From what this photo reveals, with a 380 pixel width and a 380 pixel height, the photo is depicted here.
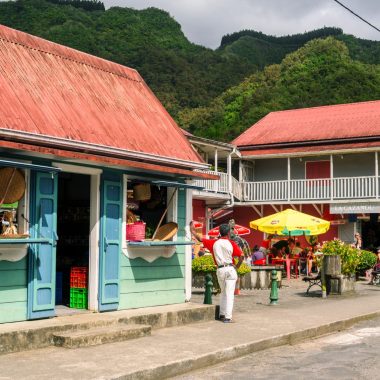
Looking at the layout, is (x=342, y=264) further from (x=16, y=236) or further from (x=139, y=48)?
(x=139, y=48)

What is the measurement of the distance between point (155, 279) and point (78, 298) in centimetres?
147

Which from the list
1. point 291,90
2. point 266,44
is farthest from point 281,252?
point 266,44

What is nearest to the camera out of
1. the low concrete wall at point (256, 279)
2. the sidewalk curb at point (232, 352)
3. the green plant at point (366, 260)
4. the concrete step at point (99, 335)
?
the sidewalk curb at point (232, 352)

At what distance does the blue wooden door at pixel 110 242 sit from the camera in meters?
10.8

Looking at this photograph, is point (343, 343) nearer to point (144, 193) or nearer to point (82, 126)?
point (144, 193)

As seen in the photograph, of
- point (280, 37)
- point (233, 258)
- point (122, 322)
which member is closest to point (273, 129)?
point (233, 258)

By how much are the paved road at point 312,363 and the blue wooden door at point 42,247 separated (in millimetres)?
2533

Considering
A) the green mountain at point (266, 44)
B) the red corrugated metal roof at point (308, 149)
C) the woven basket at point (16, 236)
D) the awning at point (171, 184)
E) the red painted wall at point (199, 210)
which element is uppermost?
the green mountain at point (266, 44)

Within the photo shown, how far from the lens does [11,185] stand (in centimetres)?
941

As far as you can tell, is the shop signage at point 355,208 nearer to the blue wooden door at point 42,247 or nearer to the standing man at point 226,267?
the standing man at point 226,267

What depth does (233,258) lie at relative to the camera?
1198 cm

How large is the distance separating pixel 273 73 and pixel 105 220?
50470 millimetres

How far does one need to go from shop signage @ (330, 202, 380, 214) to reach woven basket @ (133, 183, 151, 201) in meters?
18.8

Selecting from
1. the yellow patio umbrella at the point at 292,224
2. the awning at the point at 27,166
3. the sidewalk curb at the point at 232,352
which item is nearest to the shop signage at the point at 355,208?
the yellow patio umbrella at the point at 292,224
